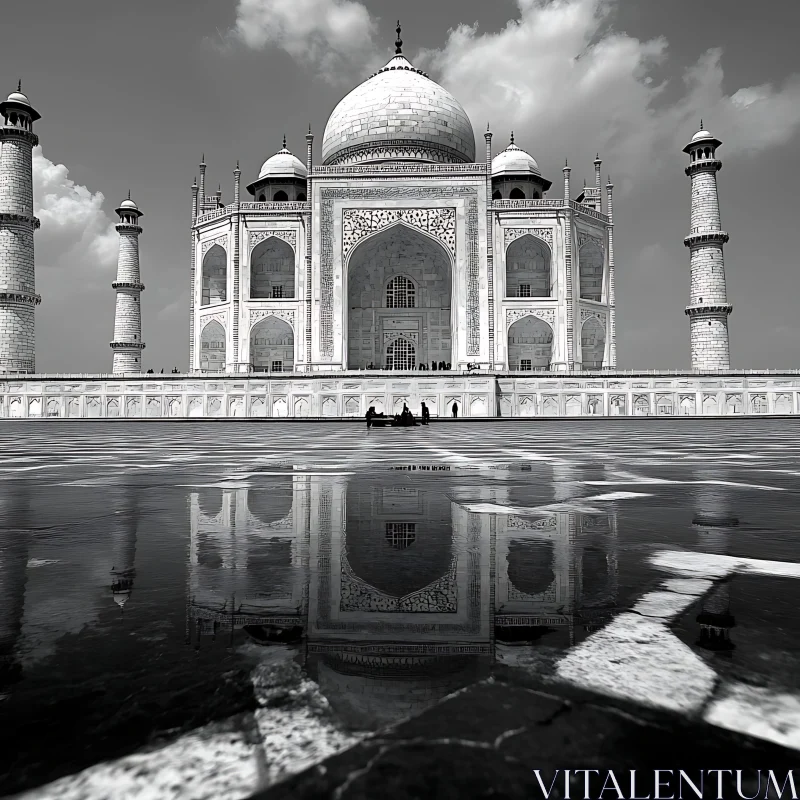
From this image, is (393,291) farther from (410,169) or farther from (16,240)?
(16,240)

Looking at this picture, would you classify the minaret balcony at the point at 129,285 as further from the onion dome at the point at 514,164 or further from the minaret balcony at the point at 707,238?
the minaret balcony at the point at 707,238

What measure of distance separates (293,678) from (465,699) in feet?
0.59

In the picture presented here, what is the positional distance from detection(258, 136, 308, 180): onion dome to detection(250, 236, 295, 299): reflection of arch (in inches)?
216

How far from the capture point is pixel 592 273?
82.8 ft

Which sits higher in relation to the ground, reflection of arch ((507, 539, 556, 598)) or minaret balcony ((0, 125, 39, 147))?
minaret balcony ((0, 125, 39, 147))

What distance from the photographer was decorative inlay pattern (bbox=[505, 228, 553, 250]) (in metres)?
23.5

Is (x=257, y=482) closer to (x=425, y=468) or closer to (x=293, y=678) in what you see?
(x=425, y=468)

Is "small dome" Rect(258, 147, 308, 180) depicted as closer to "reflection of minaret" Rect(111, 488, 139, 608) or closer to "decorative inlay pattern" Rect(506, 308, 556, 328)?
"decorative inlay pattern" Rect(506, 308, 556, 328)

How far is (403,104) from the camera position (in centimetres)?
2514

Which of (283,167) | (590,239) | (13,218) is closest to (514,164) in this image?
(590,239)

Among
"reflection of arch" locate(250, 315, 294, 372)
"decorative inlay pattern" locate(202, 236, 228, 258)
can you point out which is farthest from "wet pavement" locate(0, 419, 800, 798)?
"decorative inlay pattern" locate(202, 236, 228, 258)

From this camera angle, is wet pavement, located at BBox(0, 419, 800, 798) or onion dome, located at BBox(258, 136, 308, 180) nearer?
wet pavement, located at BBox(0, 419, 800, 798)

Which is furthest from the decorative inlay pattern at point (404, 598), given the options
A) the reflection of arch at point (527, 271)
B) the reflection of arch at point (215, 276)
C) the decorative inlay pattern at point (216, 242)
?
the reflection of arch at point (215, 276)

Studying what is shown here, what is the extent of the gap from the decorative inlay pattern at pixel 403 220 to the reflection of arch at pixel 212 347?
6.96 meters
